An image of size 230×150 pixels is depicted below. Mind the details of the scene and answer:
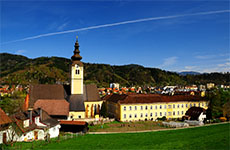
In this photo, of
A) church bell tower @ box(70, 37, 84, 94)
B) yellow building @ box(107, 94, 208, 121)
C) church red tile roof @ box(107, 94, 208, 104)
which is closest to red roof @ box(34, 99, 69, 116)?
church bell tower @ box(70, 37, 84, 94)

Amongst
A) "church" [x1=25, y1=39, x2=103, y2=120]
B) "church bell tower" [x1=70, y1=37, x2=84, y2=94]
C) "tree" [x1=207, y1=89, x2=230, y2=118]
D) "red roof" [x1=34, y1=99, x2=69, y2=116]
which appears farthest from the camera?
"church bell tower" [x1=70, y1=37, x2=84, y2=94]

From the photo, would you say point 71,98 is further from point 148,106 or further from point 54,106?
point 148,106

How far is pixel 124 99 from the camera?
51281 mm

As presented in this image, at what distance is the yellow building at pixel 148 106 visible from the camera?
50.5 meters

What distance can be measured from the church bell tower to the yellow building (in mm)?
9487

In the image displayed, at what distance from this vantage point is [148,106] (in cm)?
5219

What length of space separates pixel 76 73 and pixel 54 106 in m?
9.93

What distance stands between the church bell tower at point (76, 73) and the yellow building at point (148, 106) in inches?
374

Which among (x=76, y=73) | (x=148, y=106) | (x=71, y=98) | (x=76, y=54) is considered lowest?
(x=148, y=106)

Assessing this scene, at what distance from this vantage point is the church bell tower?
2050 inches

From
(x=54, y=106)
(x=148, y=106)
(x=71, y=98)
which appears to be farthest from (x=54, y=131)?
(x=148, y=106)

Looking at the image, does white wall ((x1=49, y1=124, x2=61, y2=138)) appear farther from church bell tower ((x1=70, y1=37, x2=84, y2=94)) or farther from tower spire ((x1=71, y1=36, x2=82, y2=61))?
tower spire ((x1=71, y1=36, x2=82, y2=61))

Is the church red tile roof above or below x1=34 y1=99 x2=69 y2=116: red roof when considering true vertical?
above

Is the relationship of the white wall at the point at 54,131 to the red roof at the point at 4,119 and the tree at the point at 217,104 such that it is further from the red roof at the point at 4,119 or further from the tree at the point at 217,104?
the tree at the point at 217,104
